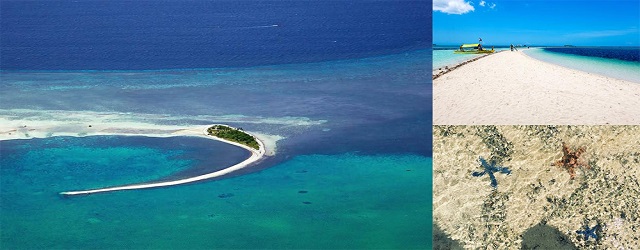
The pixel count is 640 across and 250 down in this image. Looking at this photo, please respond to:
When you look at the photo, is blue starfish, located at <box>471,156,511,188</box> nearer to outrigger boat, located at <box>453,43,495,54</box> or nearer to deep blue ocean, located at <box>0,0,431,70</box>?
outrigger boat, located at <box>453,43,495,54</box>

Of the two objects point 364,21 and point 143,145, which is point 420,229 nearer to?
point 143,145

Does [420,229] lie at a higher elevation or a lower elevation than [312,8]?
lower

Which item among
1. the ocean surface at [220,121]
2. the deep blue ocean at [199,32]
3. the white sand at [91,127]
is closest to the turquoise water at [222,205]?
the ocean surface at [220,121]

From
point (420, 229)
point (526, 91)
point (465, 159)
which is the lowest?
point (420, 229)

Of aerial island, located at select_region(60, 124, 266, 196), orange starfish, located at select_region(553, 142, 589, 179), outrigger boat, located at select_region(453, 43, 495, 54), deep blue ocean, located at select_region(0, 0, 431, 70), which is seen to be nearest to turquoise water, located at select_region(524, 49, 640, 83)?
outrigger boat, located at select_region(453, 43, 495, 54)

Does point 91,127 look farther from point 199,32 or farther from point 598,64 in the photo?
point 199,32

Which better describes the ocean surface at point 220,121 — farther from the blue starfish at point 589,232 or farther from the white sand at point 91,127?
the blue starfish at point 589,232

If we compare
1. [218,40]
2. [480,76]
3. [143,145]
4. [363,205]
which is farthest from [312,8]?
[480,76]
